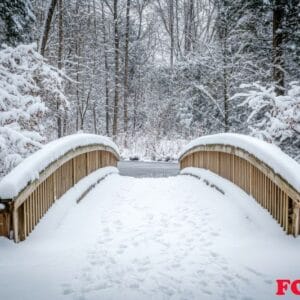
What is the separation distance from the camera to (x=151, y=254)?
12.9 feet

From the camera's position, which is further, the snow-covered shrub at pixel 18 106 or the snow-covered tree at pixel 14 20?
the snow-covered tree at pixel 14 20

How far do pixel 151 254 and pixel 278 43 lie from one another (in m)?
10.5

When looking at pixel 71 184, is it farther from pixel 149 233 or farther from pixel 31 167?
pixel 149 233

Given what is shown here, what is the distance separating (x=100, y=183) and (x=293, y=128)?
4348 millimetres

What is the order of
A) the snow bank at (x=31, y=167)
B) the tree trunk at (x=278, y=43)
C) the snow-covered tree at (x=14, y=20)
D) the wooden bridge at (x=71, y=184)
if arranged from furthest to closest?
the tree trunk at (x=278, y=43) < the snow-covered tree at (x=14, y=20) < the wooden bridge at (x=71, y=184) < the snow bank at (x=31, y=167)

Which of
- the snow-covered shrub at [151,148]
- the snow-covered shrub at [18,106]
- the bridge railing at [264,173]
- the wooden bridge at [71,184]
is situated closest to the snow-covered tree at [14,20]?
the snow-covered shrub at [18,106]

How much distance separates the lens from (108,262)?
369 cm

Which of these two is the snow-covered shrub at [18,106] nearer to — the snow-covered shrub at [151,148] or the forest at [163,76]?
the forest at [163,76]

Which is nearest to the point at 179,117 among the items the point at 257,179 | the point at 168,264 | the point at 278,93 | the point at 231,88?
the point at 231,88

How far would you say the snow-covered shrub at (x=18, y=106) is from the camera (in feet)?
19.1

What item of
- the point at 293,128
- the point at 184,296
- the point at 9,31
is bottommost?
the point at 184,296

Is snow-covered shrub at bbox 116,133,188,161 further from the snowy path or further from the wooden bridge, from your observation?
the snowy path

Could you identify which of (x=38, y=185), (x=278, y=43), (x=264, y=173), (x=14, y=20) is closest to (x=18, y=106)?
(x=14, y=20)

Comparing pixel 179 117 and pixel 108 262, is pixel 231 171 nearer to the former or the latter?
pixel 108 262
